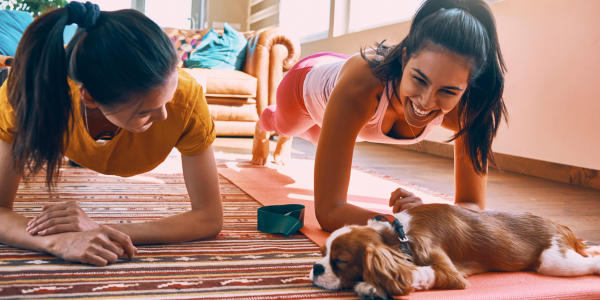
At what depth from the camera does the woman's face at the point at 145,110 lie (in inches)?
37.3

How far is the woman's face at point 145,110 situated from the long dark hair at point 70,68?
0.06 feet

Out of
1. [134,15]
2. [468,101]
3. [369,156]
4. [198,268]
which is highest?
[134,15]

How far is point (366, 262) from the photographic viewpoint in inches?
36.3

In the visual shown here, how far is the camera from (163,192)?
200cm

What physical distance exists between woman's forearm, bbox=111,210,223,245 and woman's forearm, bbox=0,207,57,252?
15 cm

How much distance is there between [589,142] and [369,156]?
169 centimetres

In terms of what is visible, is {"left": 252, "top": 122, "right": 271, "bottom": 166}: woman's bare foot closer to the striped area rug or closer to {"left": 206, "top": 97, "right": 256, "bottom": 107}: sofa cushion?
the striped area rug

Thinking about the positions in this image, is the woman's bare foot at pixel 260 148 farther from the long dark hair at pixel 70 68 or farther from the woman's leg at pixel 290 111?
the long dark hair at pixel 70 68

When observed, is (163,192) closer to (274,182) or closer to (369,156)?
(274,182)

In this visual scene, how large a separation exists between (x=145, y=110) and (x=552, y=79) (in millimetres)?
2479

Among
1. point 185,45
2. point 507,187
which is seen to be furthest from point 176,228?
point 185,45

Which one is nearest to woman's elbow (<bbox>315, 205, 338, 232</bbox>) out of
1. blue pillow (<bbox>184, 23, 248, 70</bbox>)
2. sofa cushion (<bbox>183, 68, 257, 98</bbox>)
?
sofa cushion (<bbox>183, 68, 257, 98</bbox>)

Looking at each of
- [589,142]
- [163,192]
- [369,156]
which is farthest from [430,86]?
[369,156]

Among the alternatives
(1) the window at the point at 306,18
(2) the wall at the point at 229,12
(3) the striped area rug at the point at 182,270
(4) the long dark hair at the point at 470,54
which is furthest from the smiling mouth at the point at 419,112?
(2) the wall at the point at 229,12
